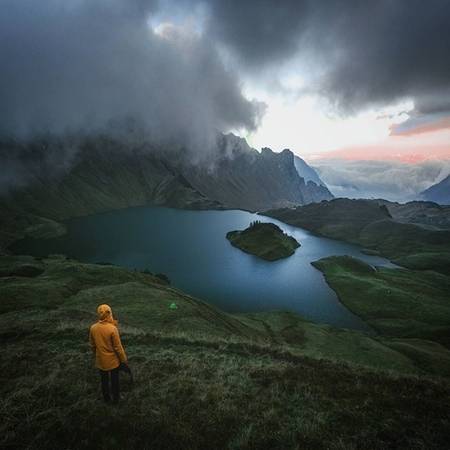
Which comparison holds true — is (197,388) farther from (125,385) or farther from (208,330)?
(208,330)

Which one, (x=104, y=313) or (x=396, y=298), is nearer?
(x=104, y=313)

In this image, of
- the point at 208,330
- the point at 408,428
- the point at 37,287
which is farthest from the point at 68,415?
the point at 37,287

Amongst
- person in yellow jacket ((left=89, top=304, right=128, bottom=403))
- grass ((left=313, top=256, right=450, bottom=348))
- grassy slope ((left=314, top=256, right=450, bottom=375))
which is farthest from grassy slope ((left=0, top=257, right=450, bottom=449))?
grass ((left=313, top=256, right=450, bottom=348))

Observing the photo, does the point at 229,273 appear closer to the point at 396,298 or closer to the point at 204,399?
the point at 396,298

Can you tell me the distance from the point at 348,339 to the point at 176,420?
68.5m

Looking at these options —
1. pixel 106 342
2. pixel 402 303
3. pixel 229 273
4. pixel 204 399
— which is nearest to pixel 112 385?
pixel 106 342

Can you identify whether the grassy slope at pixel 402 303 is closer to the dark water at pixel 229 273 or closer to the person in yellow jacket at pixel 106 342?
the dark water at pixel 229 273

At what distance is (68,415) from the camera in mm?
13055

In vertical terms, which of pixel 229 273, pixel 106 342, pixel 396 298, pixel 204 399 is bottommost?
pixel 396 298

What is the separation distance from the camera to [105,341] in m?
13.0

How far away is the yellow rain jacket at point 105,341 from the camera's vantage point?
509 inches

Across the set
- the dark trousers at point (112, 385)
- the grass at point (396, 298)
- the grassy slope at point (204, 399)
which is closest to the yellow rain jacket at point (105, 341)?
the dark trousers at point (112, 385)

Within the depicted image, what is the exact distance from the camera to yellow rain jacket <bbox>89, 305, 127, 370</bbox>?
1292 centimetres

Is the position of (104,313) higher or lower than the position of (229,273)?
higher
